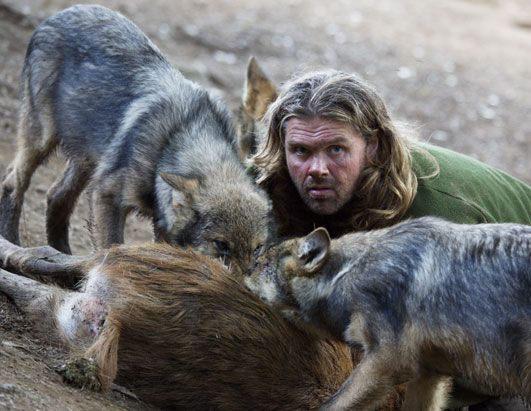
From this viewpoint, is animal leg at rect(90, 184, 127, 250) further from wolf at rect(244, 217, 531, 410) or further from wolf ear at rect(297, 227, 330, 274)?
wolf ear at rect(297, 227, 330, 274)

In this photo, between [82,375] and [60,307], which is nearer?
[82,375]

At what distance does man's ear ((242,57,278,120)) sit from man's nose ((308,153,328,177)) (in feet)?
8.85

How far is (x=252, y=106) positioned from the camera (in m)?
8.33

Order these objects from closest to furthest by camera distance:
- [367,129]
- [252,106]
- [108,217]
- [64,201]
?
[367,129]
[108,217]
[64,201]
[252,106]

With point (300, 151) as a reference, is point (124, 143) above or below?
below

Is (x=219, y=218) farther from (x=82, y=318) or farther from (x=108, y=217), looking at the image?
(x=82, y=318)

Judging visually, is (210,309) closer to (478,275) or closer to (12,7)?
(478,275)

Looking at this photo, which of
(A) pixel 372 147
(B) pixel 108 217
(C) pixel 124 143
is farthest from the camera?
(C) pixel 124 143

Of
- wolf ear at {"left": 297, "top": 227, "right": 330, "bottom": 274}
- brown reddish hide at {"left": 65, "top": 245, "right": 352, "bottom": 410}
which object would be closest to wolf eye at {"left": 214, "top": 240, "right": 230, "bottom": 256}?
wolf ear at {"left": 297, "top": 227, "right": 330, "bottom": 274}

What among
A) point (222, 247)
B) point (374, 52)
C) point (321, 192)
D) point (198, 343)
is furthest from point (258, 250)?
point (374, 52)

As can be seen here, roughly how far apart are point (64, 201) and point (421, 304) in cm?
358

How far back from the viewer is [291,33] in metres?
15.1

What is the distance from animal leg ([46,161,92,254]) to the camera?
7266 millimetres

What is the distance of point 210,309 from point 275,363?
41 centimetres
